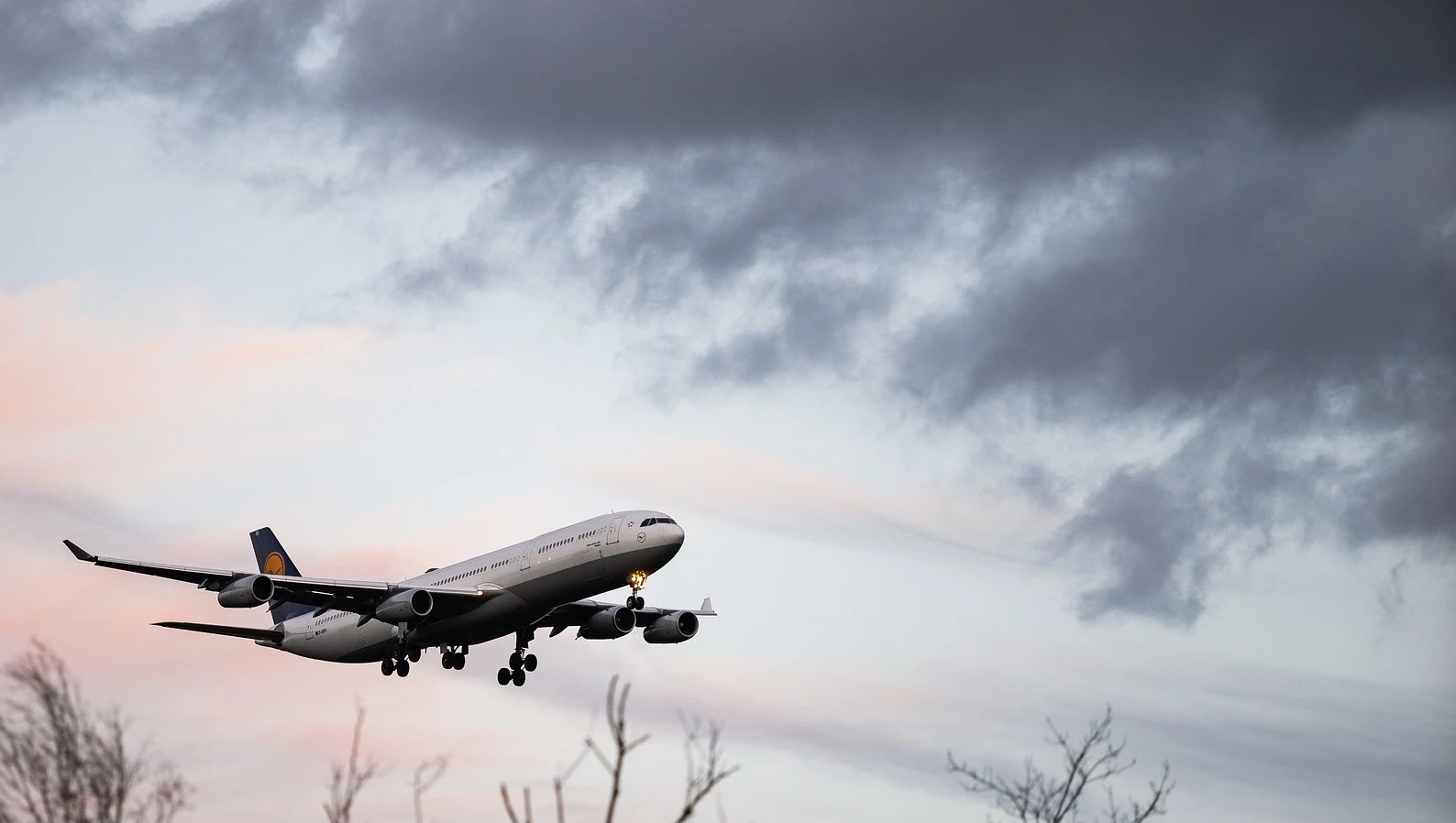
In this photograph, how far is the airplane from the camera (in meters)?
82.6

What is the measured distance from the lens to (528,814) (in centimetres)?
1884

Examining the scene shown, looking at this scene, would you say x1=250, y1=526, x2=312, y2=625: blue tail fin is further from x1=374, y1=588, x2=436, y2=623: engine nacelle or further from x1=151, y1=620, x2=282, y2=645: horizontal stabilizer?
x1=374, y1=588, x2=436, y2=623: engine nacelle

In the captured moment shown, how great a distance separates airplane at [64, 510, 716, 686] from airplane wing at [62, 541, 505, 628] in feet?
0.16

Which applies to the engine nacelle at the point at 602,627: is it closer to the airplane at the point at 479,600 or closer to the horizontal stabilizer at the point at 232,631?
the airplane at the point at 479,600

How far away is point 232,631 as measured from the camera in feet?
328

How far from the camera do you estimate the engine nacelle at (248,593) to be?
8288 centimetres

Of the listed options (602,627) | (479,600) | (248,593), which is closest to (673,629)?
(602,627)

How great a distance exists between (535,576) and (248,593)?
13.8 m

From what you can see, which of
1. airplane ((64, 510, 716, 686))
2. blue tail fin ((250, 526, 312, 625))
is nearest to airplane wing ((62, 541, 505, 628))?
airplane ((64, 510, 716, 686))

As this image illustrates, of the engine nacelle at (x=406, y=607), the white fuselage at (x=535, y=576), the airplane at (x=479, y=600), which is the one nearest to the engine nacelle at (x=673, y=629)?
the airplane at (x=479, y=600)

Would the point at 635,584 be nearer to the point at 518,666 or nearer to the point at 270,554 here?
the point at 518,666

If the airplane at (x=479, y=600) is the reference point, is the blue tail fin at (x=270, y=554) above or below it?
above

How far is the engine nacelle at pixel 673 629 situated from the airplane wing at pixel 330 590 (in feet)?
48.5

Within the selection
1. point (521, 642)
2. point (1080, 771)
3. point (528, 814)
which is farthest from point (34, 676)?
point (521, 642)
